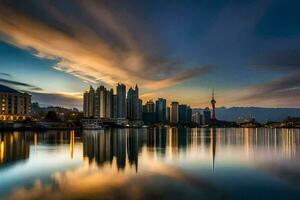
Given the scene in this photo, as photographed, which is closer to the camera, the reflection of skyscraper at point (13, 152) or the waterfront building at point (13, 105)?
the reflection of skyscraper at point (13, 152)

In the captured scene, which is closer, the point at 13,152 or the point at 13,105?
the point at 13,152

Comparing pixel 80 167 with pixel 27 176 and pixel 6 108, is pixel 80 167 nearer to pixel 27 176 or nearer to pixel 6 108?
pixel 27 176

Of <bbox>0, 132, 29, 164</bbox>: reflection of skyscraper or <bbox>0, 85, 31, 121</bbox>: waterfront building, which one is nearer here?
<bbox>0, 132, 29, 164</bbox>: reflection of skyscraper

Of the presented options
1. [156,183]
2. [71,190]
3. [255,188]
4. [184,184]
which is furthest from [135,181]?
[255,188]

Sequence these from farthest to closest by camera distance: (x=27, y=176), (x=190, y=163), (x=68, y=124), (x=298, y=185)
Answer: (x=68, y=124)
(x=190, y=163)
(x=27, y=176)
(x=298, y=185)

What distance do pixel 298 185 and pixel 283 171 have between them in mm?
5422

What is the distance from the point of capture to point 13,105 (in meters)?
146

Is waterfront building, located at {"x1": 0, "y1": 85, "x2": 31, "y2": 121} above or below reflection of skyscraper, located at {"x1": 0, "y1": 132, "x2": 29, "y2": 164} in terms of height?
above

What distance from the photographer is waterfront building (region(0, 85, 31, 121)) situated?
139450 mm

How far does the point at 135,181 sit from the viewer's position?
1797 centimetres

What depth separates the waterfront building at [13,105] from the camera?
139m

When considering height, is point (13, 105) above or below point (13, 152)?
above

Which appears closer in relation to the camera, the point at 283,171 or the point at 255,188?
Answer: the point at 255,188

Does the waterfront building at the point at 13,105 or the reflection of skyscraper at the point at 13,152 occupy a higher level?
the waterfront building at the point at 13,105
